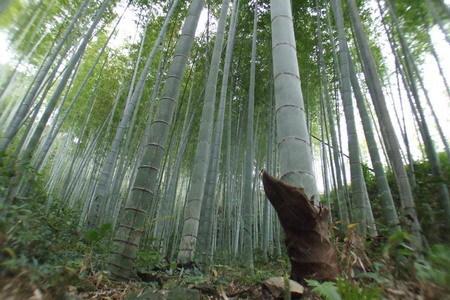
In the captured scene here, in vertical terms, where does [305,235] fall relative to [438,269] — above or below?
above

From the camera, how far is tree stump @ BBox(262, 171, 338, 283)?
4.18 ft

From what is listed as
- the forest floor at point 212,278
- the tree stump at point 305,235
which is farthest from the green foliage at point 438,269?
the tree stump at point 305,235

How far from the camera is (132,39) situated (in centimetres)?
771

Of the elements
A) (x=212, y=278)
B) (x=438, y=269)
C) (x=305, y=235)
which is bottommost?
(x=212, y=278)

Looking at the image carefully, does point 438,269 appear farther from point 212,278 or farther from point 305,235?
point 212,278

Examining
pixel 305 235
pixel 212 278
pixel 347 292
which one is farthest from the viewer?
pixel 212 278

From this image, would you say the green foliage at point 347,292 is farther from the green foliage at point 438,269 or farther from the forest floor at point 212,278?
the green foliage at point 438,269

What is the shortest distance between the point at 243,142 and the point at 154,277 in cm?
660

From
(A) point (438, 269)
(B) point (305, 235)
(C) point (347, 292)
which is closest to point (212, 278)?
(B) point (305, 235)

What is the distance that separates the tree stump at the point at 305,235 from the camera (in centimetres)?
128

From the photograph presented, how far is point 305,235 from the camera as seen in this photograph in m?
1.31

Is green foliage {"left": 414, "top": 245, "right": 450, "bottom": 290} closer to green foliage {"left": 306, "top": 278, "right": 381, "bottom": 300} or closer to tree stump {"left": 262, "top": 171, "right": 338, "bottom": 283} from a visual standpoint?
green foliage {"left": 306, "top": 278, "right": 381, "bottom": 300}

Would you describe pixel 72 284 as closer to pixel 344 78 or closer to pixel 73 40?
pixel 344 78

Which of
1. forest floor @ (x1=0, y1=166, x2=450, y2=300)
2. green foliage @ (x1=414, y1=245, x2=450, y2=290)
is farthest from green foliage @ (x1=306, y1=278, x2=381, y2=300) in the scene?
green foliage @ (x1=414, y1=245, x2=450, y2=290)
